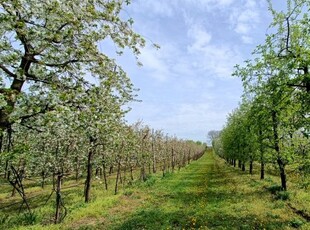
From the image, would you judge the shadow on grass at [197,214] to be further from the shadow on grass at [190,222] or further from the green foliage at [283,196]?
the green foliage at [283,196]

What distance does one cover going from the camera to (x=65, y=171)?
14.1 meters

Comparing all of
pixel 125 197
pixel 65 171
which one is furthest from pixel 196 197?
pixel 65 171

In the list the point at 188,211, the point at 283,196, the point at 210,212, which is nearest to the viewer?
the point at 210,212

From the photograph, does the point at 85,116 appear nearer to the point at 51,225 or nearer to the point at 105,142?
the point at 51,225

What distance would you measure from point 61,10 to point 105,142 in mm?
13977

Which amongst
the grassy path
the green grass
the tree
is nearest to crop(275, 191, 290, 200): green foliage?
the green grass

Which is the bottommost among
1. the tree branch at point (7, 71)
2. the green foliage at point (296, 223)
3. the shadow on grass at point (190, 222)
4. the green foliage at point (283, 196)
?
the shadow on grass at point (190, 222)

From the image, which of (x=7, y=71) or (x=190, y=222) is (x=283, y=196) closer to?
(x=190, y=222)

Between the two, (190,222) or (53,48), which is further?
(190,222)

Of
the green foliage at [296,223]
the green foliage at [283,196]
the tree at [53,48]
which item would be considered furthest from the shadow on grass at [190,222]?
the tree at [53,48]

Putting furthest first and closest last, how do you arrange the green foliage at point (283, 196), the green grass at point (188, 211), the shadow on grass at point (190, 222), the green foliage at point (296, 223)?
the green foliage at point (283, 196)
the green grass at point (188, 211)
the shadow on grass at point (190, 222)
the green foliage at point (296, 223)

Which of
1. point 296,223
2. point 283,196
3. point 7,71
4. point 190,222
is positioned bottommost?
point 190,222

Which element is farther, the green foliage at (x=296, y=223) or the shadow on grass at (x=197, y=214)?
the shadow on grass at (x=197, y=214)

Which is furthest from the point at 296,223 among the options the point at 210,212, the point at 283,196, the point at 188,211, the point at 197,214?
the point at 283,196
